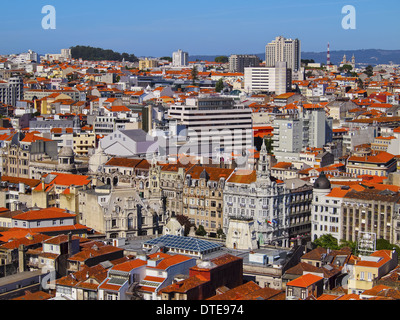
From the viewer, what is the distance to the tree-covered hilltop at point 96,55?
175 metres

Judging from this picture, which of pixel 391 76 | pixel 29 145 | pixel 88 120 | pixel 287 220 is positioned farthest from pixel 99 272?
pixel 391 76

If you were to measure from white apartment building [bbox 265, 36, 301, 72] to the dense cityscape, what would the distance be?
2571 inches

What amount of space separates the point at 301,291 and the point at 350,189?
1616 centimetres

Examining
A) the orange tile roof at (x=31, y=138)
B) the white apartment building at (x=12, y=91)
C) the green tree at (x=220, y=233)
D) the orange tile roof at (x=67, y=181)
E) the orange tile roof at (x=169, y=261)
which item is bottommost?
the green tree at (x=220, y=233)

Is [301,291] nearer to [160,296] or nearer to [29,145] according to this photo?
[160,296]

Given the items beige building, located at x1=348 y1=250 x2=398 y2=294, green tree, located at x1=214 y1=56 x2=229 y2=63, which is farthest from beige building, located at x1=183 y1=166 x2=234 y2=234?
green tree, located at x1=214 y1=56 x2=229 y2=63

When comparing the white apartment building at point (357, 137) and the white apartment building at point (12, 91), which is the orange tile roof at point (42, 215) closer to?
the white apartment building at point (357, 137)

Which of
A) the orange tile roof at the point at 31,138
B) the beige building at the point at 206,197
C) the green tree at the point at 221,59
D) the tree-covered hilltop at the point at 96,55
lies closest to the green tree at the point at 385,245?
the beige building at the point at 206,197

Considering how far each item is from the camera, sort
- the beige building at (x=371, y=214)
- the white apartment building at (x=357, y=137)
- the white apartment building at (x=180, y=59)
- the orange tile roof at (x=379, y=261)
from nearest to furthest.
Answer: the orange tile roof at (x=379, y=261), the beige building at (x=371, y=214), the white apartment building at (x=357, y=137), the white apartment building at (x=180, y=59)

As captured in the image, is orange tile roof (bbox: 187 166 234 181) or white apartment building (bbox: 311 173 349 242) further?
orange tile roof (bbox: 187 166 234 181)

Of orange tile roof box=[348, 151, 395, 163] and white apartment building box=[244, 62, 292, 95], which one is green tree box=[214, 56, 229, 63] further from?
orange tile roof box=[348, 151, 395, 163]

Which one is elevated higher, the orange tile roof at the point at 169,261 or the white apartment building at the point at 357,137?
the white apartment building at the point at 357,137

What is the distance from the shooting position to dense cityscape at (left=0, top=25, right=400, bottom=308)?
965 inches

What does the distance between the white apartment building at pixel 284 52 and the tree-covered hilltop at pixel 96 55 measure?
148ft
